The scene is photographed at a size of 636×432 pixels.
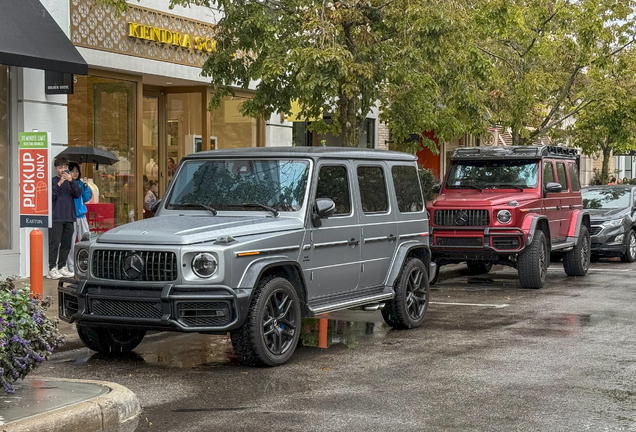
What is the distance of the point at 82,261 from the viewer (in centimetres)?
857

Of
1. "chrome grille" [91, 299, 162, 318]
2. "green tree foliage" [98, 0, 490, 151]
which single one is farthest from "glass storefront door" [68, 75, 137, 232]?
"chrome grille" [91, 299, 162, 318]

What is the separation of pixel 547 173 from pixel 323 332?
6737 mm

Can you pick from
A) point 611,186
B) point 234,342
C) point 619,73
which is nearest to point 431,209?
point 234,342

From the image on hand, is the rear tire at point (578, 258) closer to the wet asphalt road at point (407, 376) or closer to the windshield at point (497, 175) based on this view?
the windshield at point (497, 175)

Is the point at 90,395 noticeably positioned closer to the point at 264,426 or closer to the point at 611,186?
the point at 264,426

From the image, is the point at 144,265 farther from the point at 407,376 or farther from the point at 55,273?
the point at 55,273

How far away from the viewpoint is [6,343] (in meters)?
6.26

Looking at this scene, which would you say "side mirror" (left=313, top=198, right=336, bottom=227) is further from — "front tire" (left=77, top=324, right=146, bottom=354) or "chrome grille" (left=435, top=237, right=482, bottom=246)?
"chrome grille" (left=435, top=237, right=482, bottom=246)

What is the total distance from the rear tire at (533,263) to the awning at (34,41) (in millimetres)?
7246

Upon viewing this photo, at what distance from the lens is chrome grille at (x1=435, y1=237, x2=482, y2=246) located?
571 inches

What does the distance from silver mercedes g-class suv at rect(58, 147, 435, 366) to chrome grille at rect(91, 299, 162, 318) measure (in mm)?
11

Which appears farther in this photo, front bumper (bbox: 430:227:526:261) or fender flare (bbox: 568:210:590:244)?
fender flare (bbox: 568:210:590:244)

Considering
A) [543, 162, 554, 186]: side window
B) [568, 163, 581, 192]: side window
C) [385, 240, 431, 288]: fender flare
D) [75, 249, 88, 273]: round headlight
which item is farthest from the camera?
[568, 163, 581, 192]: side window

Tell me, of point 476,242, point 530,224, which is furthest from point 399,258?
point 530,224
